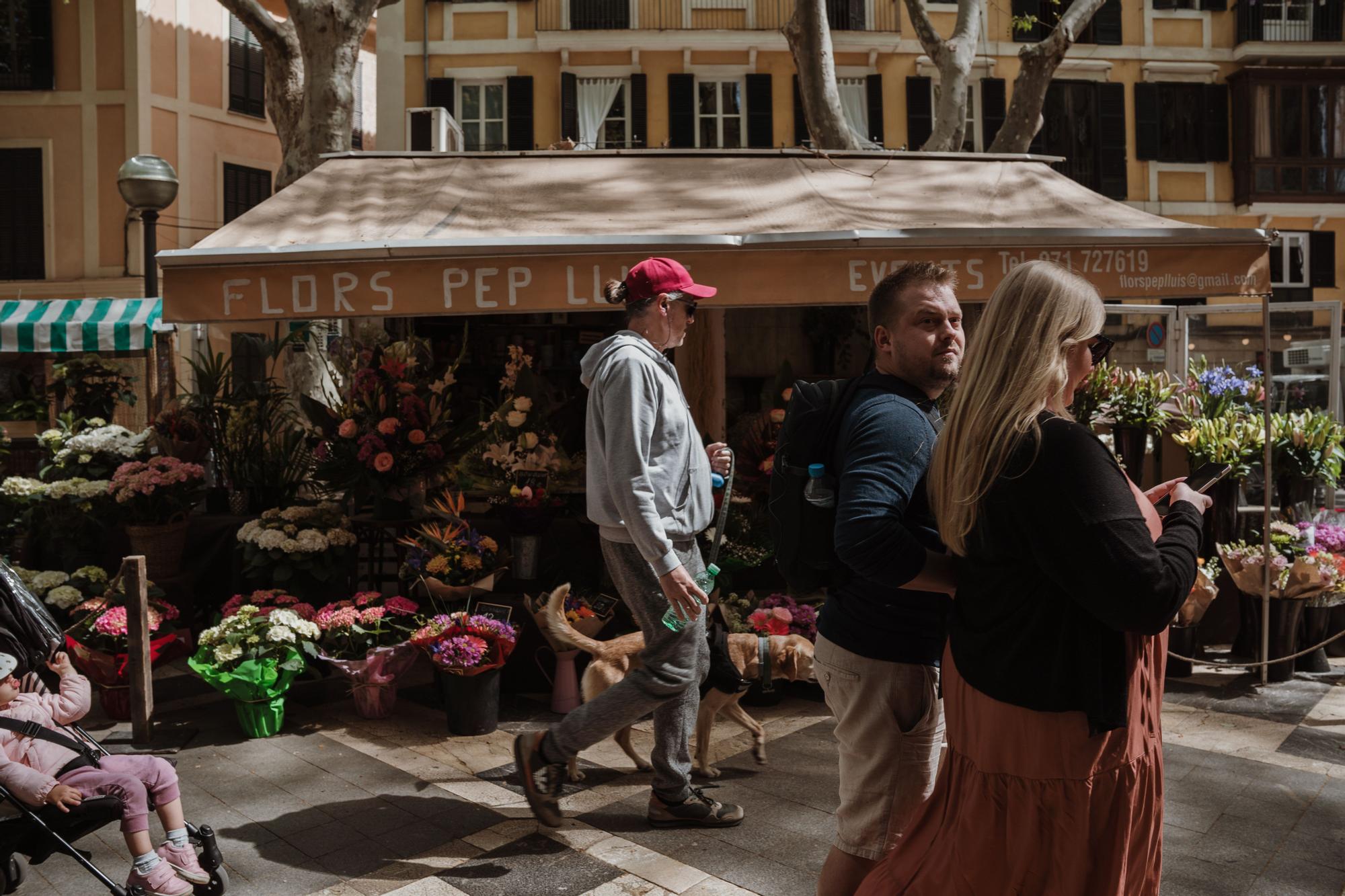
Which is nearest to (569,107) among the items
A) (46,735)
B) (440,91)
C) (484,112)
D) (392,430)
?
(484,112)

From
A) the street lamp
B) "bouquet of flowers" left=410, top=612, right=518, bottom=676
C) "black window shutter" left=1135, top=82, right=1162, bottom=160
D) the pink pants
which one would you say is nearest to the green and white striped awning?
the street lamp

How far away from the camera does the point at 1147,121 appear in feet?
75.9

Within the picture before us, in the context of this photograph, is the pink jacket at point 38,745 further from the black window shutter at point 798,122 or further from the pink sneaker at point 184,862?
A: the black window shutter at point 798,122

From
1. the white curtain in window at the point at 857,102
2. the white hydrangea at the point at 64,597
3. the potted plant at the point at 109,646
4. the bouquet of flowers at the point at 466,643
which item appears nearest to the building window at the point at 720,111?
the white curtain in window at the point at 857,102

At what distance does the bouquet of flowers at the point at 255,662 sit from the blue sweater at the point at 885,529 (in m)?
3.16

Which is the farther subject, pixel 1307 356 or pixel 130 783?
pixel 1307 356

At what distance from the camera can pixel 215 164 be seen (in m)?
23.6

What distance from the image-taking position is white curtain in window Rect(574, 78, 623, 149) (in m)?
22.8

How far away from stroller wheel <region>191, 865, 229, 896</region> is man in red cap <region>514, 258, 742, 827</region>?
94cm

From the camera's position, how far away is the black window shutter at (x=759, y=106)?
22812 mm

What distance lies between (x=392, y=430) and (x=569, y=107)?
58.9ft

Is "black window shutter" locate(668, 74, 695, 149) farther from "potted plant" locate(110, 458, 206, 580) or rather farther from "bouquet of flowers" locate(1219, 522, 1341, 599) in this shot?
"bouquet of flowers" locate(1219, 522, 1341, 599)

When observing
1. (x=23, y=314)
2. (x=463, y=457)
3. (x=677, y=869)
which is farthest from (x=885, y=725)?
(x=23, y=314)

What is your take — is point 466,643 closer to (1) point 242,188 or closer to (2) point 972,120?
(2) point 972,120
